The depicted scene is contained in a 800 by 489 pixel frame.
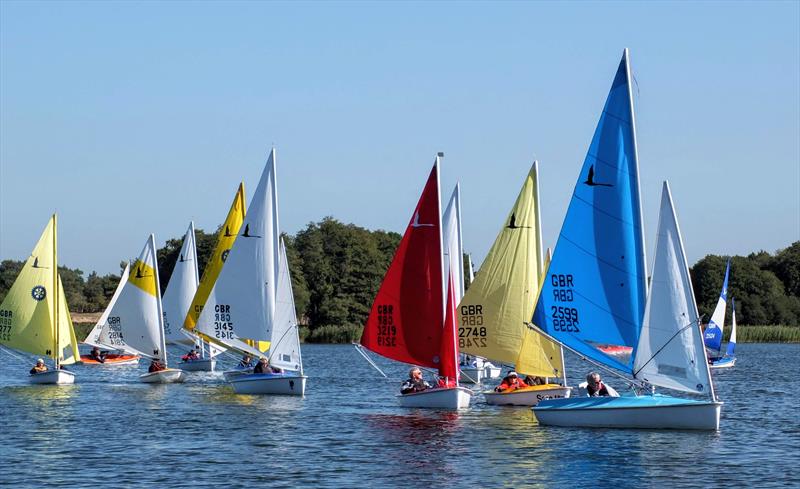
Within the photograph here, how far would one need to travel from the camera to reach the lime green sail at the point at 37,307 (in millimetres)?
52594

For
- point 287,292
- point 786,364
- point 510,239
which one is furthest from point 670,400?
point 786,364

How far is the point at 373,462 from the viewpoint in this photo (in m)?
29.2

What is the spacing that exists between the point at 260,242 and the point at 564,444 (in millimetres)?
20770

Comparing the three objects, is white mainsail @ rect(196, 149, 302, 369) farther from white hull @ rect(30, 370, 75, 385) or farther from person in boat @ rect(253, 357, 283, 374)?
white hull @ rect(30, 370, 75, 385)

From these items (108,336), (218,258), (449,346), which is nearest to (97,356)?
(108,336)

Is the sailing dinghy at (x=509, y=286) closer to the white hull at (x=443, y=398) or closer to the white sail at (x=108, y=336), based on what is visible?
the white hull at (x=443, y=398)

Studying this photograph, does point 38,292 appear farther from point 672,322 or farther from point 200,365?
point 672,322

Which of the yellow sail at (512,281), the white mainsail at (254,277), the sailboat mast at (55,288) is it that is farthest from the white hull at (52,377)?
the yellow sail at (512,281)

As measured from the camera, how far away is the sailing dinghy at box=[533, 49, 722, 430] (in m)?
31.2

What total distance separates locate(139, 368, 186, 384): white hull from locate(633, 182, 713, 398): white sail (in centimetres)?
2941

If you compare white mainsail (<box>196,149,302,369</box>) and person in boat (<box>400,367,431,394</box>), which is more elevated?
white mainsail (<box>196,149,302,369</box>)

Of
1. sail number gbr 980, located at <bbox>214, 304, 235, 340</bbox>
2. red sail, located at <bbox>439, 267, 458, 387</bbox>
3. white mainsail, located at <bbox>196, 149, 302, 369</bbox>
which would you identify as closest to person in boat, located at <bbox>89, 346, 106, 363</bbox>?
sail number gbr 980, located at <bbox>214, 304, 235, 340</bbox>

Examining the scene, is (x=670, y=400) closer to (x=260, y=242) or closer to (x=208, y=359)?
(x=260, y=242)

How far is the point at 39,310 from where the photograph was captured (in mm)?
52625
